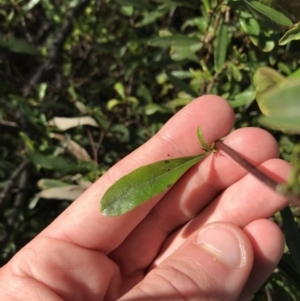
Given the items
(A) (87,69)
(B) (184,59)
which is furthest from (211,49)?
(A) (87,69)

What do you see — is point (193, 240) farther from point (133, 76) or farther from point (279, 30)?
point (133, 76)

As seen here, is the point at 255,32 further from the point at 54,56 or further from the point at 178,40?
the point at 54,56

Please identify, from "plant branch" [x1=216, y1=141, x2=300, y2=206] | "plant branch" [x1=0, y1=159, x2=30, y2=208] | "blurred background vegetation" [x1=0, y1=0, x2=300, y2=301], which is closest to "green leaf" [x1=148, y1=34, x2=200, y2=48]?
"blurred background vegetation" [x1=0, y1=0, x2=300, y2=301]

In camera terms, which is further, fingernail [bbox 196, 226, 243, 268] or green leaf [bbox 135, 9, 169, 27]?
green leaf [bbox 135, 9, 169, 27]

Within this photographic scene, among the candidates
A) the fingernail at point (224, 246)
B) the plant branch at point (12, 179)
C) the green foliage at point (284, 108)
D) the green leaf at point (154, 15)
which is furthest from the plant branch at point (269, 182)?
the plant branch at point (12, 179)

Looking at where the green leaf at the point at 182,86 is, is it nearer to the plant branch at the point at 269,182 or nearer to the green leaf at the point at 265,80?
the plant branch at the point at 269,182

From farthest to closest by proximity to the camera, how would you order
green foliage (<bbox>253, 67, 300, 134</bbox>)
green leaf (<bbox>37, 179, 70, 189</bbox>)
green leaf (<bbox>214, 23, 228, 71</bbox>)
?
1. green leaf (<bbox>37, 179, 70, 189</bbox>)
2. green leaf (<bbox>214, 23, 228, 71</bbox>)
3. green foliage (<bbox>253, 67, 300, 134</bbox>)

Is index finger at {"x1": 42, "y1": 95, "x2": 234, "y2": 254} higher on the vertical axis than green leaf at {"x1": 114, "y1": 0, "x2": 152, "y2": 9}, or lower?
lower

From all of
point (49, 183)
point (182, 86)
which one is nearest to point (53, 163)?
point (49, 183)

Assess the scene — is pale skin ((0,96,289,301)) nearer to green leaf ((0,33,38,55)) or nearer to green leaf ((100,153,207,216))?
green leaf ((100,153,207,216))
